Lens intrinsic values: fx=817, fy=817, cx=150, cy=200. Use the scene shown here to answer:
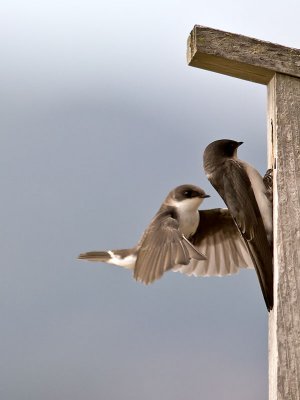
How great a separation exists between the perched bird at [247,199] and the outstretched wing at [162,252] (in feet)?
0.88

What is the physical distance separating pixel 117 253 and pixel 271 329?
1236 millimetres

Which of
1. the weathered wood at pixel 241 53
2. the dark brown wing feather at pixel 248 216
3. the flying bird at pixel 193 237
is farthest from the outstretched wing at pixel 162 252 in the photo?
the weathered wood at pixel 241 53

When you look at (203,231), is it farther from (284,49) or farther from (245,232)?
(284,49)

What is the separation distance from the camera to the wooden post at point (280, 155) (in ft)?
6.92

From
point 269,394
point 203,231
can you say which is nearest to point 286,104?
point 269,394

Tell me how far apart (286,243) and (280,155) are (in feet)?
0.80

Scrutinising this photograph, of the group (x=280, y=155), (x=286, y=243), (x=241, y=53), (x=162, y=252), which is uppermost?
(x=241, y=53)

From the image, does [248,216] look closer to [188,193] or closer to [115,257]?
[188,193]

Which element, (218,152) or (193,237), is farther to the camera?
(193,237)

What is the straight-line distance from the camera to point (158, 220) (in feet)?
10.6

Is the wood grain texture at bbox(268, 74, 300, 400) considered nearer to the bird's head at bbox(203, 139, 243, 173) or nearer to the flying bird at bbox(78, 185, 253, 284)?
the bird's head at bbox(203, 139, 243, 173)

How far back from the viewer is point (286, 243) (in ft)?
7.17

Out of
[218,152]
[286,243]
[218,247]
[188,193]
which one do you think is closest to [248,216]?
[286,243]

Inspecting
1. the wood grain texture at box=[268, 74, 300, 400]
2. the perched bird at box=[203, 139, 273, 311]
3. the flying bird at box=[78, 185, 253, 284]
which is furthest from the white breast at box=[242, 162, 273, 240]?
the flying bird at box=[78, 185, 253, 284]
